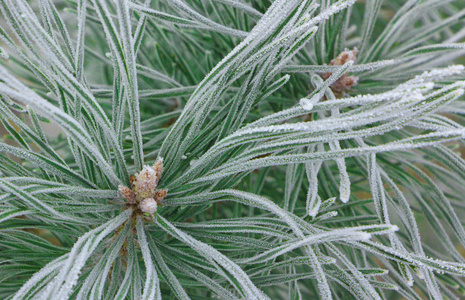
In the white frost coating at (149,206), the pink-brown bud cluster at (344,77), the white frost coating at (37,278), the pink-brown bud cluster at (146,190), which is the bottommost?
the white frost coating at (37,278)

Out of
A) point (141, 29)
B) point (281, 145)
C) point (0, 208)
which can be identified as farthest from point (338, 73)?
point (0, 208)

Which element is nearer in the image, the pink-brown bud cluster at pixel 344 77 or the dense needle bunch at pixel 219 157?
the dense needle bunch at pixel 219 157

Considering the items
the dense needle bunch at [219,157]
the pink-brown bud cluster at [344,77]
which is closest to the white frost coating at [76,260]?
the dense needle bunch at [219,157]

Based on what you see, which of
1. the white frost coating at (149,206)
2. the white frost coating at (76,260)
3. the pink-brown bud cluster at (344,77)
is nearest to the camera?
the white frost coating at (76,260)

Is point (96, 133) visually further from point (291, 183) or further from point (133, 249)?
point (291, 183)

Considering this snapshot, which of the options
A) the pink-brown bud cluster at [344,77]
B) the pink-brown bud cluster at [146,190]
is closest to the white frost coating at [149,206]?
the pink-brown bud cluster at [146,190]

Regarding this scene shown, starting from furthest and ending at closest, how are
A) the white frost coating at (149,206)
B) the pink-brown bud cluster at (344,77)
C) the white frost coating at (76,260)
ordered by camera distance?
1. the pink-brown bud cluster at (344,77)
2. the white frost coating at (149,206)
3. the white frost coating at (76,260)

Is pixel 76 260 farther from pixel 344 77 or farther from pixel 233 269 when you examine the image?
pixel 344 77

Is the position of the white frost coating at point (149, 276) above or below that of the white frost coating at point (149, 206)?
below

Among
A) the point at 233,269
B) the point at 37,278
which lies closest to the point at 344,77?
the point at 233,269

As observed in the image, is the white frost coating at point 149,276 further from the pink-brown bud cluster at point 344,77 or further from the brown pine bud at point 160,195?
the pink-brown bud cluster at point 344,77
